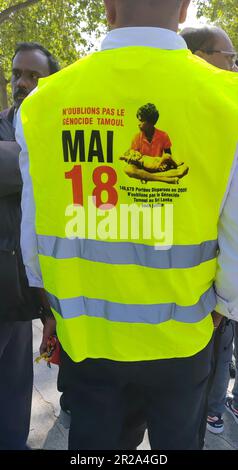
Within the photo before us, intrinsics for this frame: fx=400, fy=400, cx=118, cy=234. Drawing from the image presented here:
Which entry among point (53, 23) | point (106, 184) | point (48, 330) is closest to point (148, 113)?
point (106, 184)

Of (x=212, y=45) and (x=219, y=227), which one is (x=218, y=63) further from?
(x=219, y=227)

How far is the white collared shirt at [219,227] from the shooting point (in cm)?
115

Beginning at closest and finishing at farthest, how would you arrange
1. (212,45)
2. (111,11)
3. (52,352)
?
1. (111,11)
2. (52,352)
3. (212,45)

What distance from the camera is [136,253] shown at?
1.21 meters

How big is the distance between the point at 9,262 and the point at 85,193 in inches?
26.7

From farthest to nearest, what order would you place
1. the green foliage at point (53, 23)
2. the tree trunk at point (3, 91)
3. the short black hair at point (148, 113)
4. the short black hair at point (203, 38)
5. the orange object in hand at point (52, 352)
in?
the tree trunk at point (3, 91), the green foliage at point (53, 23), the short black hair at point (203, 38), the orange object in hand at point (52, 352), the short black hair at point (148, 113)

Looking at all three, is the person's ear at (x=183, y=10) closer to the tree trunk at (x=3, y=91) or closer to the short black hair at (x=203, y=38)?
the short black hair at (x=203, y=38)

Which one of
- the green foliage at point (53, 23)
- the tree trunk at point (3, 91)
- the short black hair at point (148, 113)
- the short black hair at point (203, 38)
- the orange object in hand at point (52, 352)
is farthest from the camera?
the tree trunk at point (3, 91)

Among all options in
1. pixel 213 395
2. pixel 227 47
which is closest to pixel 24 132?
pixel 227 47

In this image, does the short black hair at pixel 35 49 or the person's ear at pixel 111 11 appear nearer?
the person's ear at pixel 111 11

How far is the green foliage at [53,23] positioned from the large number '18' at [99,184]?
35.4 ft

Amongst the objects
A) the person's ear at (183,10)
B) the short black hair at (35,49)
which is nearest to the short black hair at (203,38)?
the short black hair at (35,49)

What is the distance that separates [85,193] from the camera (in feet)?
4.00

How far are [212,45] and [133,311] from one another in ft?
5.77
